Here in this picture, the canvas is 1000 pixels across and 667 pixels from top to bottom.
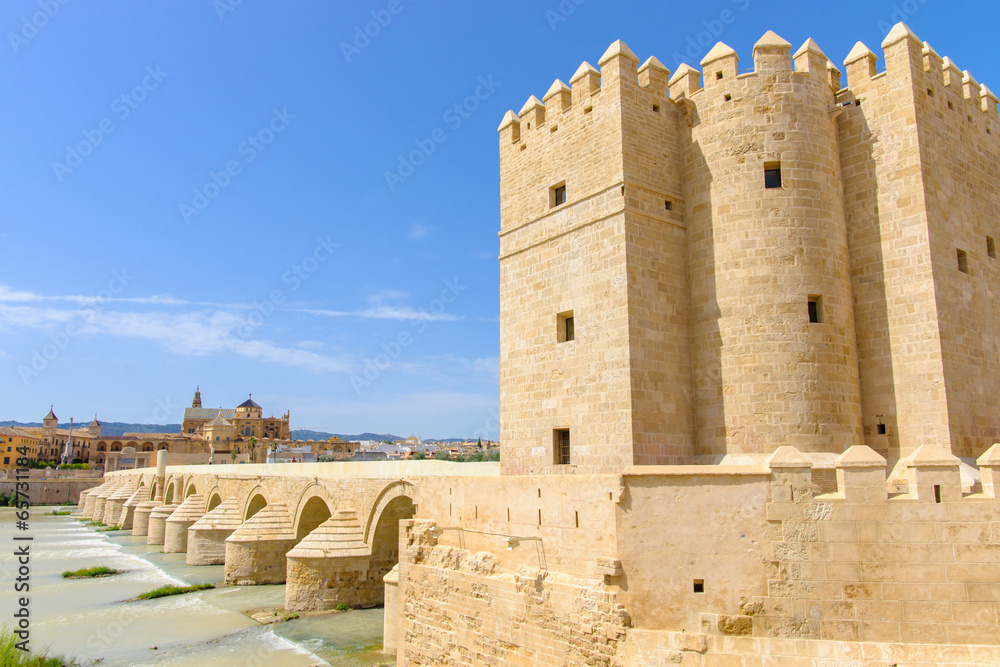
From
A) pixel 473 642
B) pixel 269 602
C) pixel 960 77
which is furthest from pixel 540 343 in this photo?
pixel 269 602

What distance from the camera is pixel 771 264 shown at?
1038cm

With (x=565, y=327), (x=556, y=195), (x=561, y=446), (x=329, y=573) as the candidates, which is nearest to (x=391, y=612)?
(x=329, y=573)

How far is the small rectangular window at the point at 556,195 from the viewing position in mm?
12148

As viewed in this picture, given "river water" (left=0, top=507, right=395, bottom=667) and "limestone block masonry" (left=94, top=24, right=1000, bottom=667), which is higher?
"limestone block masonry" (left=94, top=24, right=1000, bottom=667)

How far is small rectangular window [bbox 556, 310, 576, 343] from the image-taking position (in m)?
11.6

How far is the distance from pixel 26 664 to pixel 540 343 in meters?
10.7

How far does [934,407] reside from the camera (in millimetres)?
9750

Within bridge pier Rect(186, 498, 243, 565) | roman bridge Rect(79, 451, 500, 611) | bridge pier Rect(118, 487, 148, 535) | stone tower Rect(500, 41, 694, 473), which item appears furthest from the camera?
bridge pier Rect(118, 487, 148, 535)

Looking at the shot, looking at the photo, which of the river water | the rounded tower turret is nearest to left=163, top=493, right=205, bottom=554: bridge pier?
the river water

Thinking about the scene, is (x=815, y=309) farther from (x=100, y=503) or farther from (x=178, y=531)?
(x=100, y=503)

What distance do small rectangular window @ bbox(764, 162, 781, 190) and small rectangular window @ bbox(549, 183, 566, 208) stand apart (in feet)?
11.4

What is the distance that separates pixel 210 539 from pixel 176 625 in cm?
876

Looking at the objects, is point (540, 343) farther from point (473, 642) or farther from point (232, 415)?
point (232, 415)

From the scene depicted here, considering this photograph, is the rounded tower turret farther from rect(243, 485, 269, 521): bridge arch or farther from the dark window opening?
rect(243, 485, 269, 521): bridge arch
